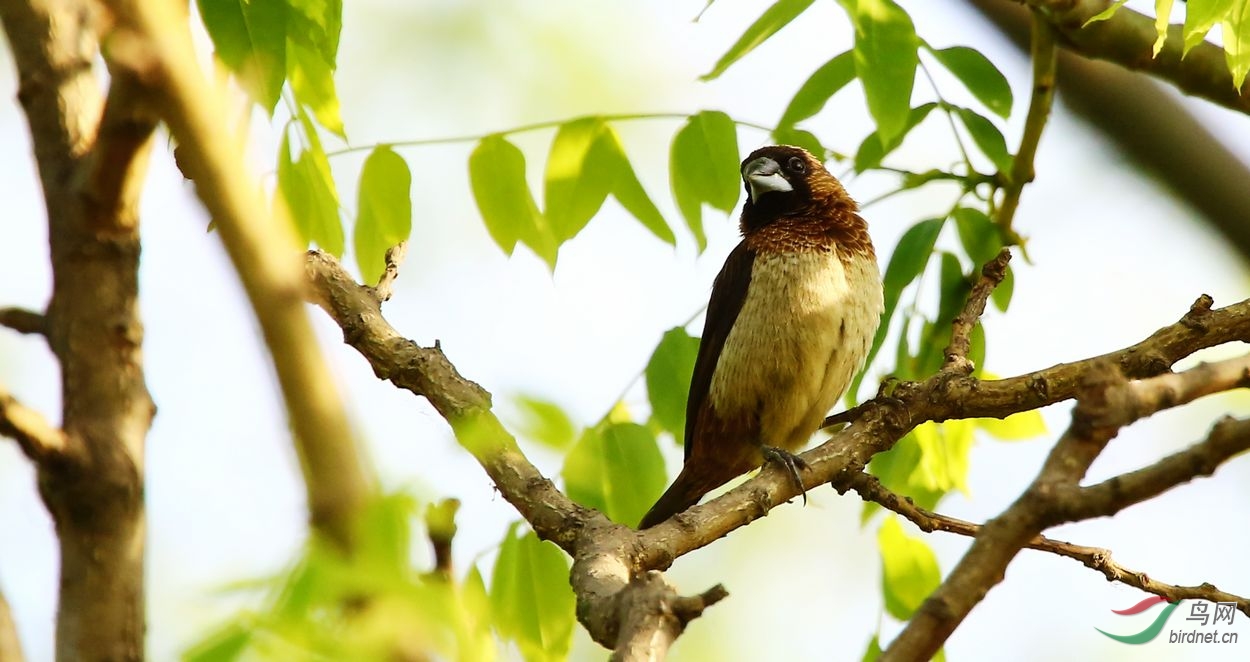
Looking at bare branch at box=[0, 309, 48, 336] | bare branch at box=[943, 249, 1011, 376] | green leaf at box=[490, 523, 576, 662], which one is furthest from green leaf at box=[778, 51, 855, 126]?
bare branch at box=[0, 309, 48, 336]

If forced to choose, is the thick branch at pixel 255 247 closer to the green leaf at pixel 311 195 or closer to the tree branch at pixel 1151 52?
the green leaf at pixel 311 195

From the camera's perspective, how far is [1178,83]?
5.16 metres

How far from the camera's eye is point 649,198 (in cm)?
483

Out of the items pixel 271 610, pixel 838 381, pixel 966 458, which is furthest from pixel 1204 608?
pixel 271 610

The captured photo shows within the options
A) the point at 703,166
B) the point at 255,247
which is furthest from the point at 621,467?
the point at 255,247

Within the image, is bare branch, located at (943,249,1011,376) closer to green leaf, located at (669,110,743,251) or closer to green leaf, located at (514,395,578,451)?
green leaf, located at (669,110,743,251)

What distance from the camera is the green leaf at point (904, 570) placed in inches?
198

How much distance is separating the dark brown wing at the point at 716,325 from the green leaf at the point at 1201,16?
3.03 meters

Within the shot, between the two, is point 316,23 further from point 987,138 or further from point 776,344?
point 776,344

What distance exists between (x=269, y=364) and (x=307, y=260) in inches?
124

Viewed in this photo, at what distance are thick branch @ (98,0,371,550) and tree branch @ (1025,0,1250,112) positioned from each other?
4214 mm

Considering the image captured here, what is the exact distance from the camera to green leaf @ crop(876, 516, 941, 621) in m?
5.03

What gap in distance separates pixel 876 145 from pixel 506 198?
148cm

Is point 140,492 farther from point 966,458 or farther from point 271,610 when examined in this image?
point 966,458
